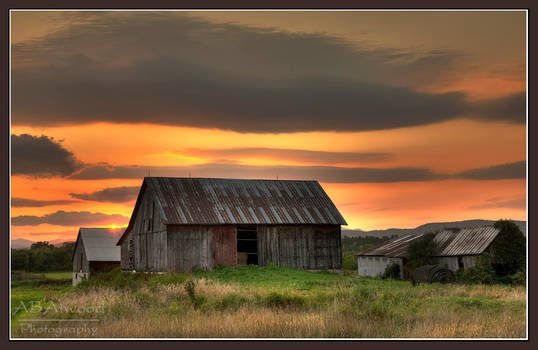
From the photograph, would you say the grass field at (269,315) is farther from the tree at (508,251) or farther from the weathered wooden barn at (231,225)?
the weathered wooden barn at (231,225)

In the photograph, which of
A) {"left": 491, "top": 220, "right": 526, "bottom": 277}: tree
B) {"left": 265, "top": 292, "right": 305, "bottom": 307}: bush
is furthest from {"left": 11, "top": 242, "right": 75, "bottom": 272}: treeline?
{"left": 265, "top": 292, "right": 305, "bottom": 307}: bush

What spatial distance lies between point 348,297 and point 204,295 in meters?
4.59

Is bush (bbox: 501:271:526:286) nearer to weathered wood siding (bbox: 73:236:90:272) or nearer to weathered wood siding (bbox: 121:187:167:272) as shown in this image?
weathered wood siding (bbox: 121:187:167:272)

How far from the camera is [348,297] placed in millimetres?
20859

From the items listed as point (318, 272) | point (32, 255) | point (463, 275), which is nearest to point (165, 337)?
point (463, 275)

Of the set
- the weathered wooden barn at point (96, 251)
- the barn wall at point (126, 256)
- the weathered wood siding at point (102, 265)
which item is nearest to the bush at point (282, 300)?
the barn wall at point (126, 256)

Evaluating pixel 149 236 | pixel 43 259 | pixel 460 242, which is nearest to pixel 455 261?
pixel 460 242

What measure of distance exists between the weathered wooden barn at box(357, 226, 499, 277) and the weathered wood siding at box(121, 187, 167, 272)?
47.3ft

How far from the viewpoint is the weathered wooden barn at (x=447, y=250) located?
3616 centimetres

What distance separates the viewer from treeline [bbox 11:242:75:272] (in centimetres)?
8325

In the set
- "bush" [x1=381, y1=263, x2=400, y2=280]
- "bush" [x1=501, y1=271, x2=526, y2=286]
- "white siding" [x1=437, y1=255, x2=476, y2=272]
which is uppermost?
"white siding" [x1=437, y1=255, x2=476, y2=272]

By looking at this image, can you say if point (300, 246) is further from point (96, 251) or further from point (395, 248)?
point (96, 251)

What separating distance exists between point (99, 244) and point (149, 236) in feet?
63.8

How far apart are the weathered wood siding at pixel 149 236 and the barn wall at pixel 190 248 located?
1.60 ft
